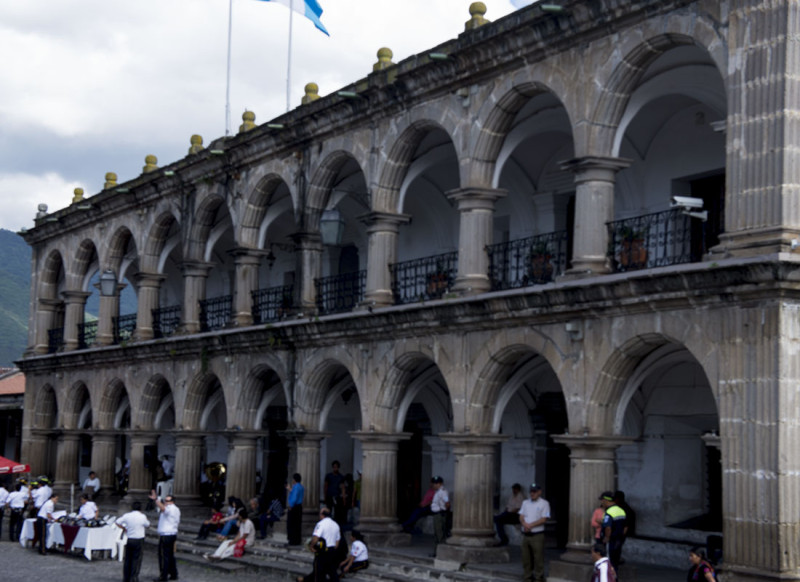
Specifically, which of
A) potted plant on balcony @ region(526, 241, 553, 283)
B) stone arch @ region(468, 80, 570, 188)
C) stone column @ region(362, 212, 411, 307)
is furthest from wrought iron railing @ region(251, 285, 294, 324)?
stone arch @ region(468, 80, 570, 188)

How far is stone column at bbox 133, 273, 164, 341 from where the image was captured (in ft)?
99.1

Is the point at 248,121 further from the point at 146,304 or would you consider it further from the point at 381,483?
the point at 381,483

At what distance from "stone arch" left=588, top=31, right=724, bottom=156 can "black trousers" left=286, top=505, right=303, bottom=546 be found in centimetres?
920

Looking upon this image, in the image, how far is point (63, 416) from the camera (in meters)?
34.0

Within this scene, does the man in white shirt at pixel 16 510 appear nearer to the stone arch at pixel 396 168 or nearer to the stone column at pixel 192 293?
the stone column at pixel 192 293

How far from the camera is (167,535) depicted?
19375 mm

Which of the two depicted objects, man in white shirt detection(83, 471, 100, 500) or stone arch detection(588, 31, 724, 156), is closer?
stone arch detection(588, 31, 724, 156)

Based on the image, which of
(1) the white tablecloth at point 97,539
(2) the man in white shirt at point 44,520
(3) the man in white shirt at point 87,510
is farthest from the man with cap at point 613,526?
(2) the man in white shirt at point 44,520

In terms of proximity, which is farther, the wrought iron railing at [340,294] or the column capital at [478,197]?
the wrought iron railing at [340,294]

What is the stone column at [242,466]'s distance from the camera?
83.9 ft

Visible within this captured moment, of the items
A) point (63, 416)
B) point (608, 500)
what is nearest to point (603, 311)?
point (608, 500)

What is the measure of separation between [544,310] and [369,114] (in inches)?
246

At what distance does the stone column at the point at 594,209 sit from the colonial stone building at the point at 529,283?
3 cm

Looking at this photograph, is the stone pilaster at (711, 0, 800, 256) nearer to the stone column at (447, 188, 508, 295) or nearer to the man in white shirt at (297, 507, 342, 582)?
the stone column at (447, 188, 508, 295)
